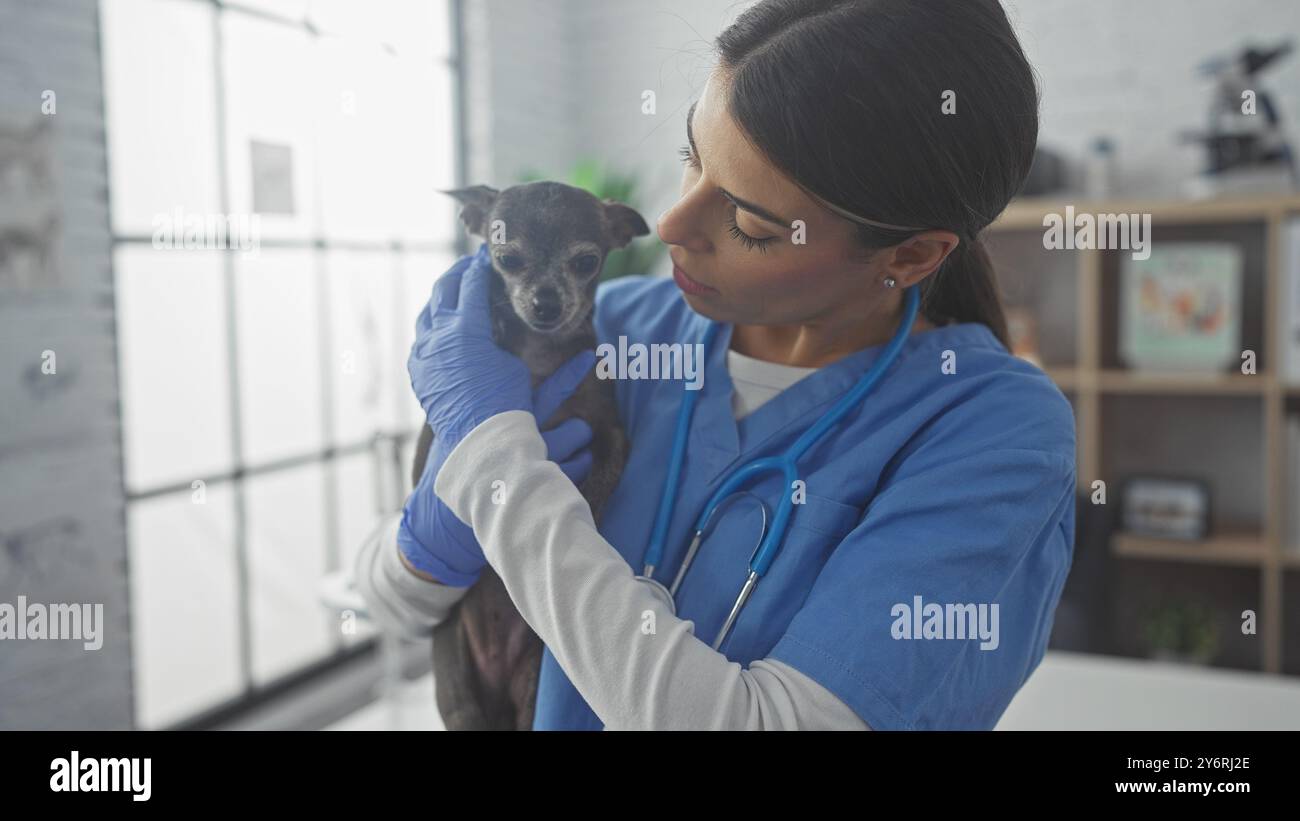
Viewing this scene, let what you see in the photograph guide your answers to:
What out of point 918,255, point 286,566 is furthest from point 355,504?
point 286,566

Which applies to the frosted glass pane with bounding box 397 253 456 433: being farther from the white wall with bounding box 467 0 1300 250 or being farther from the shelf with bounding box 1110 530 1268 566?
the shelf with bounding box 1110 530 1268 566

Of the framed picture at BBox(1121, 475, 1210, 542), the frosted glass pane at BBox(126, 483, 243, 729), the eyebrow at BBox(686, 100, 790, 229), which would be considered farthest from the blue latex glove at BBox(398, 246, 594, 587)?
the framed picture at BBox(1121, 475, 1210, 542)

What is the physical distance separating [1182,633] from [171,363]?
1859mm

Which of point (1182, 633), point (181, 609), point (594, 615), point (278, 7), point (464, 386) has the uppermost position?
point (278, 7)

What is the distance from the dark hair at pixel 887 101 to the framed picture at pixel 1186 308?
4.66 ft

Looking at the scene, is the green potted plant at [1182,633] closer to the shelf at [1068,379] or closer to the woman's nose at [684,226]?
the shelf at [1068,379]

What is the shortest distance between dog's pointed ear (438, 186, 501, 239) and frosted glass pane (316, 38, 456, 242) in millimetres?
73

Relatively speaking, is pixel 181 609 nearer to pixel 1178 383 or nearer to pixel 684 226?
pixel 684 226

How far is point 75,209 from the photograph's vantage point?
62 cm

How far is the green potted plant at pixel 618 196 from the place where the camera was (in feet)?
1.69

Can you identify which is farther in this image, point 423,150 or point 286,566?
point 286,566

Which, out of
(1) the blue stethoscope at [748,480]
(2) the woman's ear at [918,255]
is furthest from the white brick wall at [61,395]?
(2) the woman's ear at [918,255]

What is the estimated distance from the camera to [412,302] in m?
0.53
